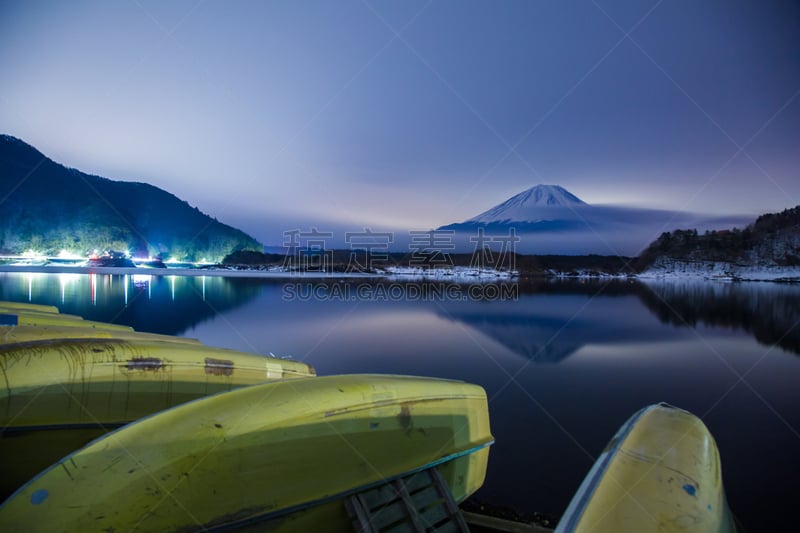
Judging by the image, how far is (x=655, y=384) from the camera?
265 inches

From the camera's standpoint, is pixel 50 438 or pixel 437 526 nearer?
pixel 437 526

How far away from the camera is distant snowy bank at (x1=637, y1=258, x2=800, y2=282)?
53.0 m

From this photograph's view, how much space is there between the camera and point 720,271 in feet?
202

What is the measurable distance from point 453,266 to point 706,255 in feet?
144

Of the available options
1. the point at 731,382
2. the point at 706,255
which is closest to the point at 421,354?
the point at 731,382

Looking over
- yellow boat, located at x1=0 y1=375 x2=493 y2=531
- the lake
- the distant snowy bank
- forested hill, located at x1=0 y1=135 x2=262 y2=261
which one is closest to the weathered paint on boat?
yellow boat, located at x1=0 y1=375 x2=493 y2=531

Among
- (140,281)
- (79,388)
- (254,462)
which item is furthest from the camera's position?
(140,281)

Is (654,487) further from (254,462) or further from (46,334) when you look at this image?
(46,334)

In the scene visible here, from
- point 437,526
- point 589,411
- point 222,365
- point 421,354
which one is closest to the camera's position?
point 437,526

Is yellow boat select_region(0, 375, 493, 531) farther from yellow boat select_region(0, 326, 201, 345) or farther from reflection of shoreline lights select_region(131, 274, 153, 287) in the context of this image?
reflection of shoreline lights select_region(131, 274, 153, 287)

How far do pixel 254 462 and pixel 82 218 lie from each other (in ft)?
368

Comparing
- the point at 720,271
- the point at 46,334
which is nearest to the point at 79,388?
the point at 46,334

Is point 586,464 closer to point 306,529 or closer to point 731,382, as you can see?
point 306,529

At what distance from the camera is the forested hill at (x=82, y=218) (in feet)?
253
